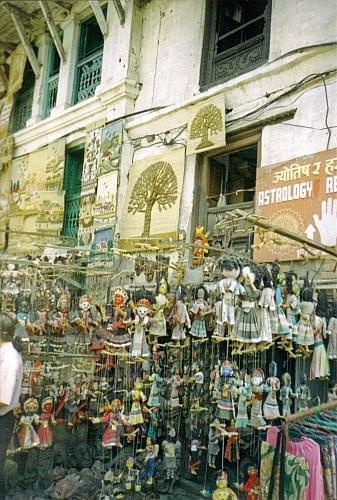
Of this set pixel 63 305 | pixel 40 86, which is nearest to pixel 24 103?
pixel 40 86

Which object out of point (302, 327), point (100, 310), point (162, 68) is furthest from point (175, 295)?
point (162, 68)

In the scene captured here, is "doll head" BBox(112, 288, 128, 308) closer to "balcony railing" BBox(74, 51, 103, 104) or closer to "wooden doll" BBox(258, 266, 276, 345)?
"wooden doll" BBox(258, 266, 276, 345)

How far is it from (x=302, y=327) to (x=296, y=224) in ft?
2.15

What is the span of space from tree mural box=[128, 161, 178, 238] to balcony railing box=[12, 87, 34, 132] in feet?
5.84

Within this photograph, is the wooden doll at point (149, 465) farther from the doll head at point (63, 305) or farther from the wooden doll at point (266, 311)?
the wooden doll at point (266, 311)

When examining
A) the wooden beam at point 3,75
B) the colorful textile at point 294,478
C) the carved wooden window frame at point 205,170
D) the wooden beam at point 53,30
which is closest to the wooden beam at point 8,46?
the wooden beam at point 3,75

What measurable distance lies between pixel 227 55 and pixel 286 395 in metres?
2.33

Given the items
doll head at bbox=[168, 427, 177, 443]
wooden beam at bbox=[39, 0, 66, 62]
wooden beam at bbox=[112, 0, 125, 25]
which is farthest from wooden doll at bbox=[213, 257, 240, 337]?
wooden beam at bbox=[112, 0, 125, 25]

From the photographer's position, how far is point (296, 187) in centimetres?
288

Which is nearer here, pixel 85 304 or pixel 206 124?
pixel 85 304

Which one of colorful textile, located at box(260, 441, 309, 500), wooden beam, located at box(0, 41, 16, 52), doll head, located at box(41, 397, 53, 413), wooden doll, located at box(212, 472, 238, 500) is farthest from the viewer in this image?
wooden beam, located at box(0, 41, 16, 52)

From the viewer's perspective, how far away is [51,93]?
4.93 meters

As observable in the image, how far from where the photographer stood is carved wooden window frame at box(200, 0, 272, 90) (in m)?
3.43

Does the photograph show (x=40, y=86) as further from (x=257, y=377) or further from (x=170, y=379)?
(x=257, y=377)
